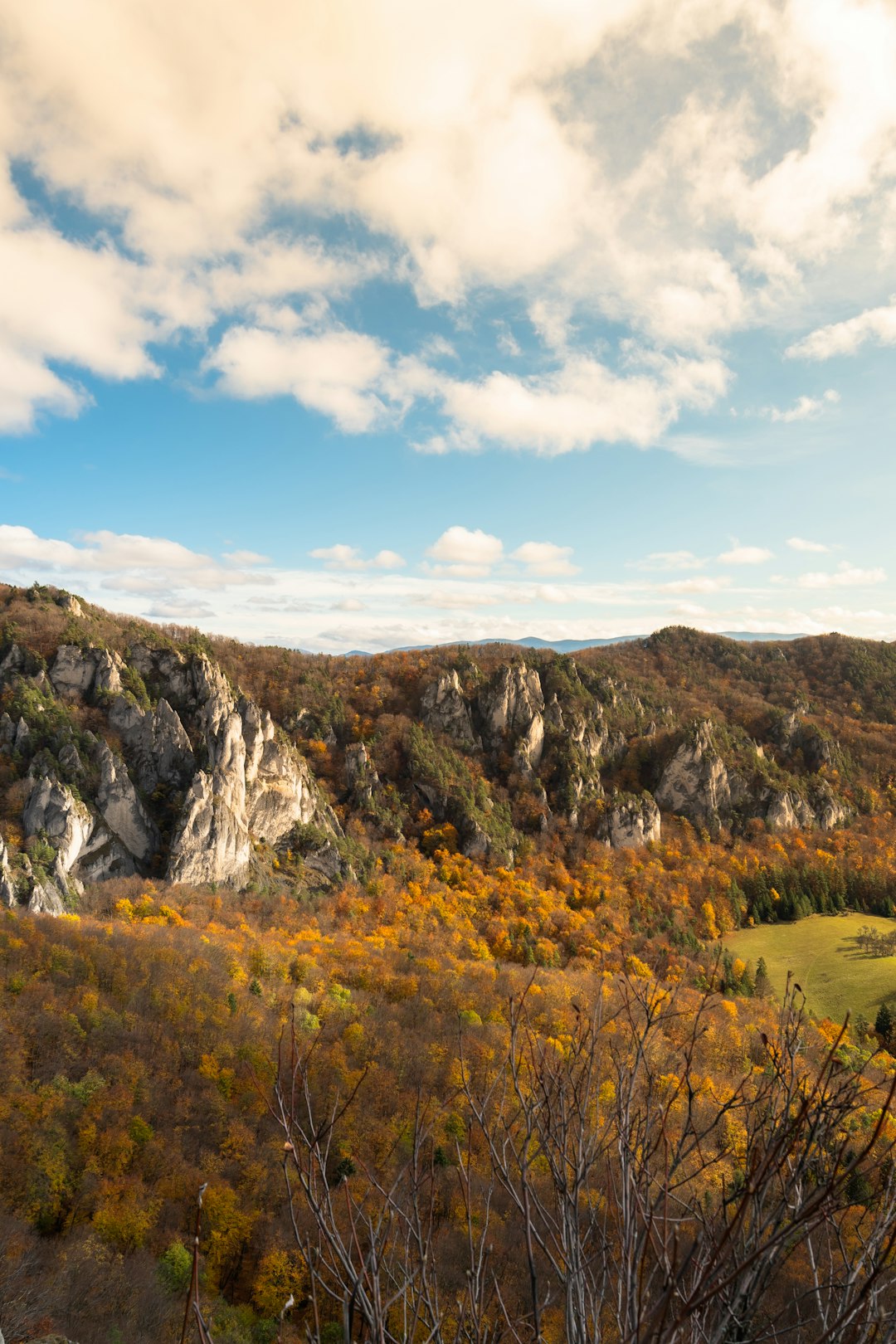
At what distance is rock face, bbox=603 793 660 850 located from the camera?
470 feet

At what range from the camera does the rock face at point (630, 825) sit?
143 m

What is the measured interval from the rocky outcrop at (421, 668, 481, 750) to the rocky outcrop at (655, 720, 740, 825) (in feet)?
167

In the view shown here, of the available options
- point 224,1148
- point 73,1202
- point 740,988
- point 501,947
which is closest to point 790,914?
point 740,988

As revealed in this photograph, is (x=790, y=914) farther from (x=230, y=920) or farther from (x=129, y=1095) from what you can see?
(x=129, y=1095)

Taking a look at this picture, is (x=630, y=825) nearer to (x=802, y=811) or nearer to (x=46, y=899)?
(x=802, y=811)

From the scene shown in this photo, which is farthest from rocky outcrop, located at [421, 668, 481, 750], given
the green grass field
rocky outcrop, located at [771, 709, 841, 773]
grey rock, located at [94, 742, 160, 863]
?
rocky outcrop, located at [771, 709, 841, 773]

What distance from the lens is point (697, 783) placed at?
158 m

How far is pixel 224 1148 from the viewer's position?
144 feet

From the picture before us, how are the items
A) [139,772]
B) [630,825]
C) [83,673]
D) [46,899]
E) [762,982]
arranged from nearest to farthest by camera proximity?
1. [46,899]
2. [762,982]
3. [139,772]
4. [83,673]
5. [630,825]

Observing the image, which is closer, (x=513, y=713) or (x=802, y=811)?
(x=802, y=811)

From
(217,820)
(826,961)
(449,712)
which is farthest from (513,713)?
(826,961)

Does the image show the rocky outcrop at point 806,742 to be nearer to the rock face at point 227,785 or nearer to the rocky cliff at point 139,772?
the rock face at point 227,785

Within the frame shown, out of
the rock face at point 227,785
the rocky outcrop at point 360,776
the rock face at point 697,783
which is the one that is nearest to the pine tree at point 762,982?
the rock face at point 697,783

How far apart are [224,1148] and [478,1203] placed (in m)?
18.4
